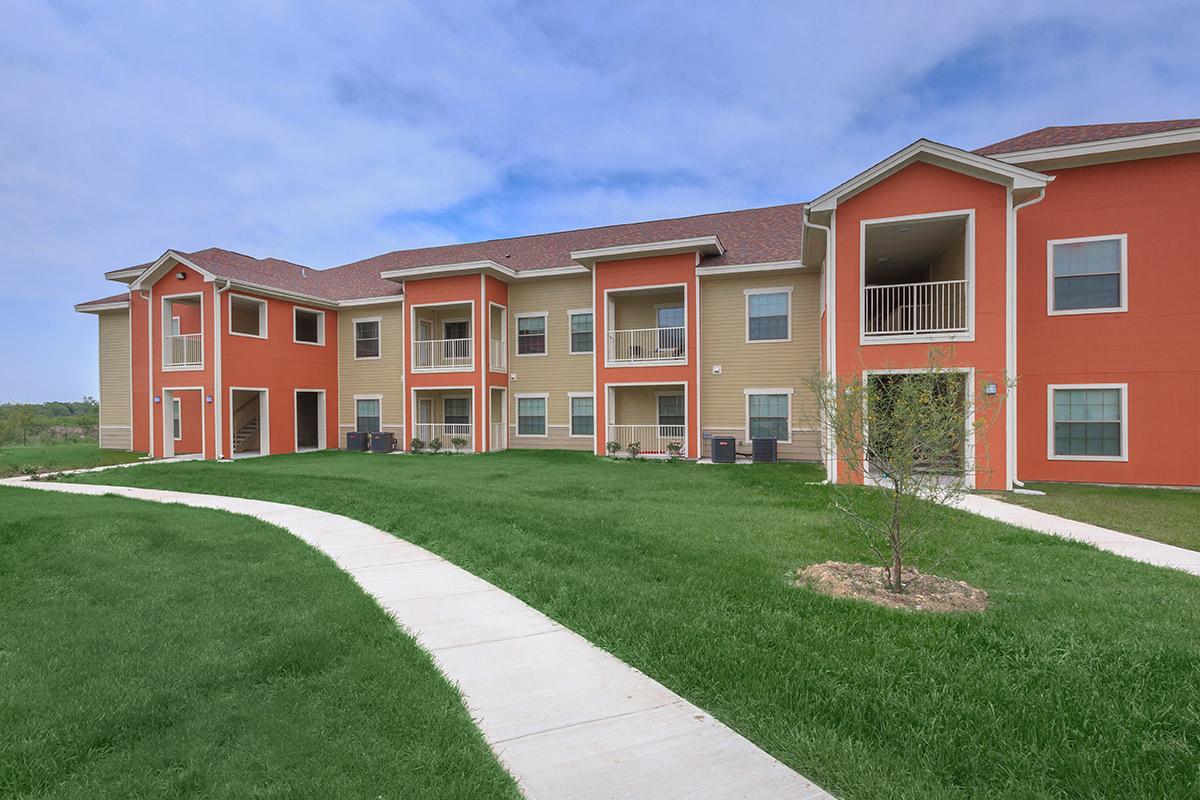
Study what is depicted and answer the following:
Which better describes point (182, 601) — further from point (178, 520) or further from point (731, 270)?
point (731, 270)

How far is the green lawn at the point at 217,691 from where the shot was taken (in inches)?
96.6

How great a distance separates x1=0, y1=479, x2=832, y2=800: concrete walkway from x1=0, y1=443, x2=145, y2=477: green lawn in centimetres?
Result: 1762

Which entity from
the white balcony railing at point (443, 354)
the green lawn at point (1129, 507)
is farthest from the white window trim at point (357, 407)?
the green lawn at point (1129, 507)

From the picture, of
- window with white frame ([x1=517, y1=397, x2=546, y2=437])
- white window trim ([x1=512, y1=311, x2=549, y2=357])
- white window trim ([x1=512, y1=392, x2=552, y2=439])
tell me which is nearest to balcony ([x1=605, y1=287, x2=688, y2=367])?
white window trim ([x1=512, y1=311, x2=549, y2=357])

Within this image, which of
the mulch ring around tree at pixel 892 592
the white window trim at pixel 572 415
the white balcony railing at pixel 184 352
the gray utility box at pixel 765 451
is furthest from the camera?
the white window trim at pixel 572 415

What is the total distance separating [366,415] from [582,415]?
9182mm

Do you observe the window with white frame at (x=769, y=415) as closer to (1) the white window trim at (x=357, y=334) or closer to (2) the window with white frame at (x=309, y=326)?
(1) the white window trim at (x=357, y=334)

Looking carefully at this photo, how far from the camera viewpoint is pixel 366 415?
72.7 ft

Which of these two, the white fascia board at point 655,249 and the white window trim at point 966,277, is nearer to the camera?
the white window trim at point 966,277

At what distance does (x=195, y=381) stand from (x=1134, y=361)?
2633 centimetres

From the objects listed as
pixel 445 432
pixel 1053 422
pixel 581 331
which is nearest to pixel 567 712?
pixel 1053 422

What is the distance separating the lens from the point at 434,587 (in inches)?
209

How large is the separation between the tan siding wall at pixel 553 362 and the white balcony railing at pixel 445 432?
1651mm

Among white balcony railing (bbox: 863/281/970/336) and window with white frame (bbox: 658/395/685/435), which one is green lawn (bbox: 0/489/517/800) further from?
window with white frame (bbox: 658/395/685/435)
